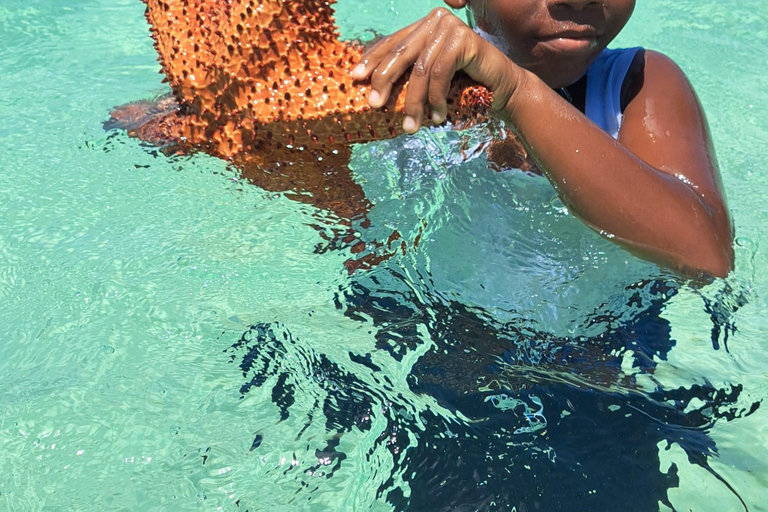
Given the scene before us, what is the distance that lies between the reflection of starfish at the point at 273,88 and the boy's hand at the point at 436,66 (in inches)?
1.5

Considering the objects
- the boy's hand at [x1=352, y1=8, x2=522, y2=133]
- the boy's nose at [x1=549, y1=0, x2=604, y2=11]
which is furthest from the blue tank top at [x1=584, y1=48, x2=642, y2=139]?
the boy's hand at [x1=352, y1=8, x2=522, y2=133]

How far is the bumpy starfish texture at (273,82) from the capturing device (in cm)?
187

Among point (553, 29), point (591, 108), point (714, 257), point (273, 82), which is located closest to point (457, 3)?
point (553, 29)

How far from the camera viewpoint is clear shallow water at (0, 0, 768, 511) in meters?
1.93

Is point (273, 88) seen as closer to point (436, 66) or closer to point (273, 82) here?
point (273, 82)

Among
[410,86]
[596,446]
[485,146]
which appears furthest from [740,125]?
[410,86]

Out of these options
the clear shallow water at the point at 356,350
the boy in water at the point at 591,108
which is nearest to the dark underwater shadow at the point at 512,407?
the clear shallow water at the point at 356,350

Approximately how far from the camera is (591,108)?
2541 millimetres

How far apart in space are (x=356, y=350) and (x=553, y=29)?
3.66ft

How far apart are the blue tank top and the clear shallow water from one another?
0.30 metres

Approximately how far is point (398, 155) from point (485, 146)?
1.25 ft

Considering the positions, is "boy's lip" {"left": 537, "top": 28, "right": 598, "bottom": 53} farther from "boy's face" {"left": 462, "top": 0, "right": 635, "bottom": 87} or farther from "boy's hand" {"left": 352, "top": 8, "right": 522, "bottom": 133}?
"boy's hand" {"left": 352, "top": 8, "right": 522, "bottom": 133}

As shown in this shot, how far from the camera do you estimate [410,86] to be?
1756mm

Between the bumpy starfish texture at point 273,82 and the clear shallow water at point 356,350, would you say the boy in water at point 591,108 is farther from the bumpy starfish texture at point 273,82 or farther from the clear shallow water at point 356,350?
the clear shallow water at point 356,350
